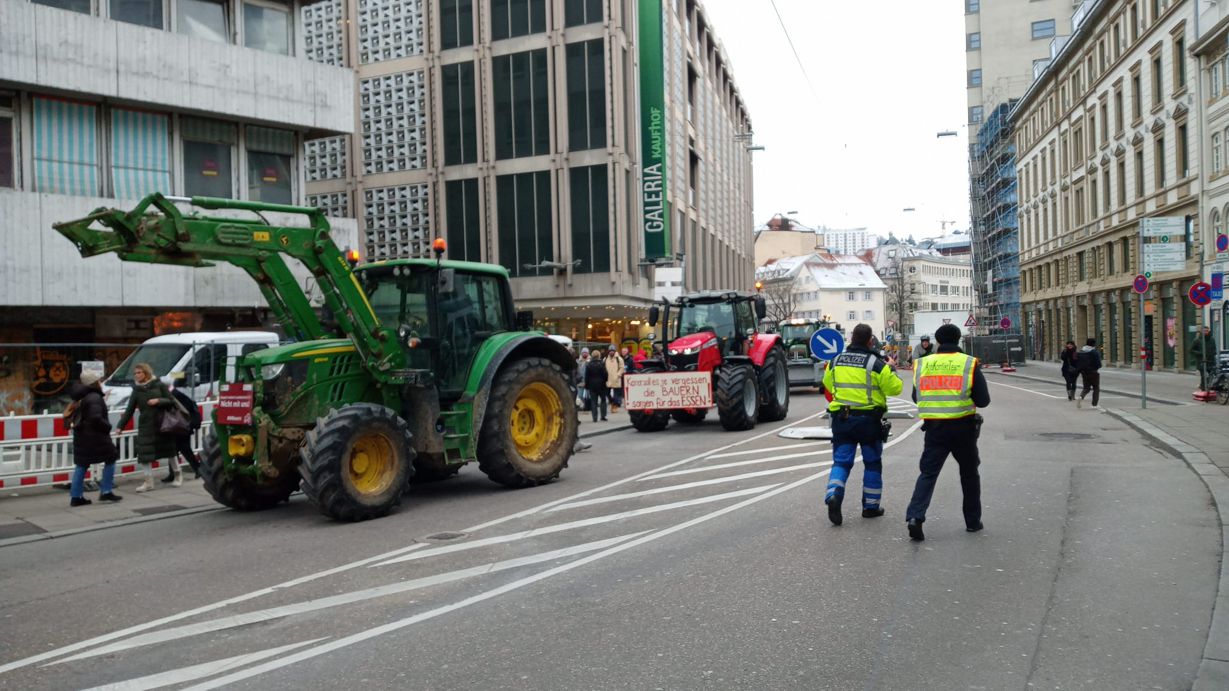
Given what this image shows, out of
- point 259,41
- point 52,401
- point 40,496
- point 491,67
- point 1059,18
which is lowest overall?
point 40,496

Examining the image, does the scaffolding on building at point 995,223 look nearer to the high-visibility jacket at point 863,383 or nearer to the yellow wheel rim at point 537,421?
the yellow wheel rim at point 537,421

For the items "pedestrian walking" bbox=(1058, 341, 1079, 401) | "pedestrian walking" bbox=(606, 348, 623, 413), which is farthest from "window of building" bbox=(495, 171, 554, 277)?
"pedestrian walking" bbox=(1058, 341, 1079, 401)

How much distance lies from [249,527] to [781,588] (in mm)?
5468

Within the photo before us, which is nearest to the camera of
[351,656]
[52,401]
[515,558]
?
[351,656]

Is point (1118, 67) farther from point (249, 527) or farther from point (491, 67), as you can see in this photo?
point (249, 527)

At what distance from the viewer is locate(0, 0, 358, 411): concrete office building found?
1833cm

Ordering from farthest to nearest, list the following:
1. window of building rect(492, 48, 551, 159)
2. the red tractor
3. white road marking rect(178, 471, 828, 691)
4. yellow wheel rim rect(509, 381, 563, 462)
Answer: window of building rect(492, 48, 551, 159), the red tractor, yellow wheel rim rect(509, 381, 563, 462), white road marking rect(178, 471, 828, 691)

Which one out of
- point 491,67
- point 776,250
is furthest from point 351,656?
point 776,250

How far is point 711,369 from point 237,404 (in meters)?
10.5

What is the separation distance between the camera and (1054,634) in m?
5.31

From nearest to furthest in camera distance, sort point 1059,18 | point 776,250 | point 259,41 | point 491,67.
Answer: point 259,41
point 491,67
point 1059,18
point 776,250

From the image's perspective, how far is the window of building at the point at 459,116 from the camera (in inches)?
1470

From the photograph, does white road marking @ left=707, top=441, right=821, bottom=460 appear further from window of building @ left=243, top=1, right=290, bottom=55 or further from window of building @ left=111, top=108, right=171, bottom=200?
window of building @ left=243, top=1, right=290, bottom=55

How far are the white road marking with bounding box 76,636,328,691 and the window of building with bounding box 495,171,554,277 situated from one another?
3144 cm
